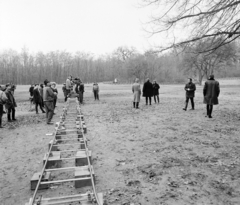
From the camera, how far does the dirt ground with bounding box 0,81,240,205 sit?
364 centimetres

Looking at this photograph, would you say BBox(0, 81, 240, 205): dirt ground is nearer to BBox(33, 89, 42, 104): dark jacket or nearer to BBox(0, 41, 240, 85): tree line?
BBox(33, 89, 42, 104): dark jacket

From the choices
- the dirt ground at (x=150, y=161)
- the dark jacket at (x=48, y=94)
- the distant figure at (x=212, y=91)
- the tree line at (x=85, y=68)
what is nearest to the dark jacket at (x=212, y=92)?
the distant figure at (x=212, y=91)

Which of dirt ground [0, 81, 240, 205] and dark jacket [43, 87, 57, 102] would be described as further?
dark jacket [43, 87, 57, 102]

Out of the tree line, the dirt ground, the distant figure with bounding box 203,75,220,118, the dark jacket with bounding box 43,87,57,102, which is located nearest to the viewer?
the dirt ground

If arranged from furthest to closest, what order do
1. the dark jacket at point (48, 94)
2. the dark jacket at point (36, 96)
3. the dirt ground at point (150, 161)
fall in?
1. the dark jacket at point (36, 96)
2. the dark jacket at point (48, 94)
3. the dirt ground at point (150, 161)

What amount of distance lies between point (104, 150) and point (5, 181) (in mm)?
2530

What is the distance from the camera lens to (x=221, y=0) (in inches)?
298

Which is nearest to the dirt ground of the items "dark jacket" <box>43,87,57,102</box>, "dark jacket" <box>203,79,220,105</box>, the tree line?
"dark jacket" <box>203,79,220,105</box>

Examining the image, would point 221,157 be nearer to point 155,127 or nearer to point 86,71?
→ point 155,127

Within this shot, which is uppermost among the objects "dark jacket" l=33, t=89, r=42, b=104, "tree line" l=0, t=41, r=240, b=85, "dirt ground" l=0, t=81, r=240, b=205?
"tree line" l=0, t=41, r=240, b=85

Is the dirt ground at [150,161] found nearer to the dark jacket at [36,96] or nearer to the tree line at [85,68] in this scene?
the dark jacket at [36,96]

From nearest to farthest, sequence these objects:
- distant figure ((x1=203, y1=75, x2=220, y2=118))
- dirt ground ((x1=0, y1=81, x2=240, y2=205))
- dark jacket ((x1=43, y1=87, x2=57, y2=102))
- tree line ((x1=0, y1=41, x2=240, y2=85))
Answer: dirt ground ((x1=0, y1=81, x2=240, y2=205))
dark jacket ((x1=43, y1=87, x2=57, y2=102))
distant figure ((x1=203, y1=75, x2=220, y2=118))
tree line ((x1=0, y1=41, x2=240, y2=85))

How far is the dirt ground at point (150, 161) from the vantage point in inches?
143

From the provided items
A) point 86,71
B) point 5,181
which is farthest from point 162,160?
point 86,71
